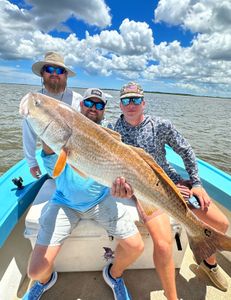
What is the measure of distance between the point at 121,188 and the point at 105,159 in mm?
293

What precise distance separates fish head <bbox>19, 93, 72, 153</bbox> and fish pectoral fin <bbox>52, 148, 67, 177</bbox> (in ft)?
0.25

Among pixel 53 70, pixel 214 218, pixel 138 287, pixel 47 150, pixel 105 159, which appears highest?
pixel 53 70

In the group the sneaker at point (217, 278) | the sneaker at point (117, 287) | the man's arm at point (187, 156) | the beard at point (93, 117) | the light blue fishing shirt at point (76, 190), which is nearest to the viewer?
the light blue fishing shirt at point (76, 190)

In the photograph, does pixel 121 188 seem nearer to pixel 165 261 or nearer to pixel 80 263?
pixel 165 261

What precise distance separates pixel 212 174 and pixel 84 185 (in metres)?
2.48

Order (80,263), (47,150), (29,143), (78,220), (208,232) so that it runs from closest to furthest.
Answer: (208,232) → (47,150) → (78,220) → (80,263) → (29,143)

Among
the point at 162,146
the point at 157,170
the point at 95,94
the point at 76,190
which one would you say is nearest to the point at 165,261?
the point at 157,170

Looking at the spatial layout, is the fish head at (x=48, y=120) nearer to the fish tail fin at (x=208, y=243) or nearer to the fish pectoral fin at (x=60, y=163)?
the fish pectoral fin at (x=60, y=163)

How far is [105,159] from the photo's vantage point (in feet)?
7.30


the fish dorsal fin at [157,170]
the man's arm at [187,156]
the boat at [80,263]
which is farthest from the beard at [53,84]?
the fish dorsal fin at [157,170]

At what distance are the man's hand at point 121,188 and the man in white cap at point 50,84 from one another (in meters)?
1.81

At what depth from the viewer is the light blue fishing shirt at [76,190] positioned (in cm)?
266

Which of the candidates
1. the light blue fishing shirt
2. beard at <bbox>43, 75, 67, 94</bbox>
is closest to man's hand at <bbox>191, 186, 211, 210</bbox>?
the light blue fishing shirt

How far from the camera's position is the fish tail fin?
2191 mm
